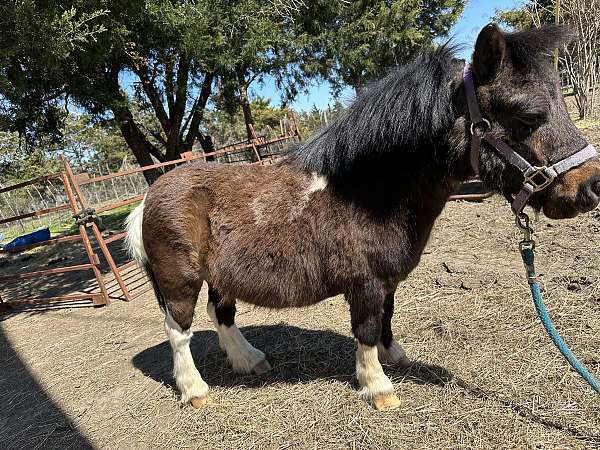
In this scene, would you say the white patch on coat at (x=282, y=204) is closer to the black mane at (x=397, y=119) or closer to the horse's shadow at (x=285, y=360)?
the black mane at (x=397, y=119)

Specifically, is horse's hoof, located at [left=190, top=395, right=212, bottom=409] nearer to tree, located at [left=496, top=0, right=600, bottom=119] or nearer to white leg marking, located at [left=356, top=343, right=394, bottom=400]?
white leg marking, located at [left=356, top=343, right=394, bottom=400]

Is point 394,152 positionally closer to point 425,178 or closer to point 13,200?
point 425,178

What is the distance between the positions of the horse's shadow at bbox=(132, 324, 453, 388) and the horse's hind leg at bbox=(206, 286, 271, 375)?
74 millimetres

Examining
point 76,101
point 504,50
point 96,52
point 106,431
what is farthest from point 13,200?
point 504,50

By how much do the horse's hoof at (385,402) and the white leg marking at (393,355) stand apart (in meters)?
0.39

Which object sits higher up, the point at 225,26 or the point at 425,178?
the point at 225,26

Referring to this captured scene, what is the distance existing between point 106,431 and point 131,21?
5951 mm

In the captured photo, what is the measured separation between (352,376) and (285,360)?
0.66 metres

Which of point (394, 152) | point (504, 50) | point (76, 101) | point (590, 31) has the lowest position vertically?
point (394, 152)

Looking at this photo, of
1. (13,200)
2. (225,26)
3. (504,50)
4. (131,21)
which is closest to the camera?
(504,50)

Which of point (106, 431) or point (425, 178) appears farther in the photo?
point (106, 431)

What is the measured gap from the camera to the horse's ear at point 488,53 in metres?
1.68

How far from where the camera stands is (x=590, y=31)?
936 centimetres

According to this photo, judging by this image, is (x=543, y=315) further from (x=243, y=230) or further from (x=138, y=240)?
(x=138, y=240)
